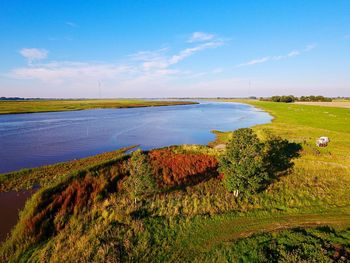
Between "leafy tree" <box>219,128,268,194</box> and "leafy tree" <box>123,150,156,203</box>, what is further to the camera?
"leafy tree" <box>219,128,268,194</box>

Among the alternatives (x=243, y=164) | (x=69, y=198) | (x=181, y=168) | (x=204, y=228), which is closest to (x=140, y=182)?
(x=69, y=198)

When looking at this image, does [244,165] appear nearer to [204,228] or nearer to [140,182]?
[204,228]

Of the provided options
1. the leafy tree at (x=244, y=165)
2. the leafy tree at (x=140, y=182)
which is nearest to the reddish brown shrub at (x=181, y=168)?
the leafy tree at (x=140, y=182)

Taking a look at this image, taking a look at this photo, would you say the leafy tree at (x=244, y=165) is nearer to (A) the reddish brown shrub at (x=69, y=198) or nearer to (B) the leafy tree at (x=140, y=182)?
(B) the leafy tree at (x=140, y=182)

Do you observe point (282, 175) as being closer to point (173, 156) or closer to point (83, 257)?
point (173, 156)

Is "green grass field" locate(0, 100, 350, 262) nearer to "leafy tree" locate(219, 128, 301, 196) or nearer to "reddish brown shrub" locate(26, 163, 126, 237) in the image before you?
"reddish brown shrub" locate(26, 163, 126, 237)

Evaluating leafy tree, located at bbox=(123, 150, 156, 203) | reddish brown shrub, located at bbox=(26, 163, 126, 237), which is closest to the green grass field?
reddish brown shrub, located at bbox=(26, 163, 126, 237)
